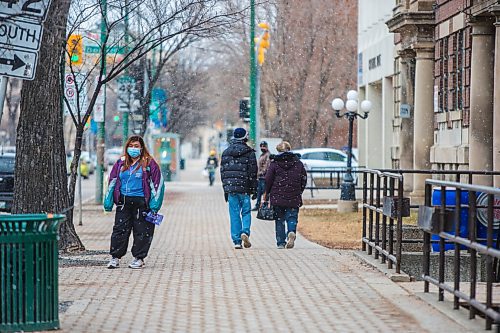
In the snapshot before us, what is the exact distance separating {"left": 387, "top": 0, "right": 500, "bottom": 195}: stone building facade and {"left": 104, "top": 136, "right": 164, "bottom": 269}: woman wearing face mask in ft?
28.9

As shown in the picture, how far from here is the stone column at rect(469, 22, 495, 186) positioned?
22281mm

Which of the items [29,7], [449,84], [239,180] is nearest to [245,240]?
[239,180]

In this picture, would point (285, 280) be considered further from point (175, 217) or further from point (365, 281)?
point (175, 217)

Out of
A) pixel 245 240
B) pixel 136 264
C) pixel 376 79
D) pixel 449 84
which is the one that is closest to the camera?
pixel 136 264

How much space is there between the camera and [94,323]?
9.11 m

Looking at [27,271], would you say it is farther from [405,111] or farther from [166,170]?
[166,170]

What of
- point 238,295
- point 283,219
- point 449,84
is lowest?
point 238,295

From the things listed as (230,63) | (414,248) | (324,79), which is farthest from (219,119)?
(414,248)

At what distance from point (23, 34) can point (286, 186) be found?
7911 millimetres

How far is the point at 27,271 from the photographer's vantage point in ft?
27.3

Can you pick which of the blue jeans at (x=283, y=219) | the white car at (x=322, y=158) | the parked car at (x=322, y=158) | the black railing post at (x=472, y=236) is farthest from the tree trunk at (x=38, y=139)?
the white car at (x=322, y=158)

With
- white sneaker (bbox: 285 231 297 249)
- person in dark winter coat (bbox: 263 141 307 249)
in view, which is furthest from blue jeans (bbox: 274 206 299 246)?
white sneaker (bbox: 285 231 297 249)

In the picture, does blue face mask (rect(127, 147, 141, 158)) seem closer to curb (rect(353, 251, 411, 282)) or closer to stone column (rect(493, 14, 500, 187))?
curb (rect(353, 251, 411, 282))

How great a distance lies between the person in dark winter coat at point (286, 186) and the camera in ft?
55.6
